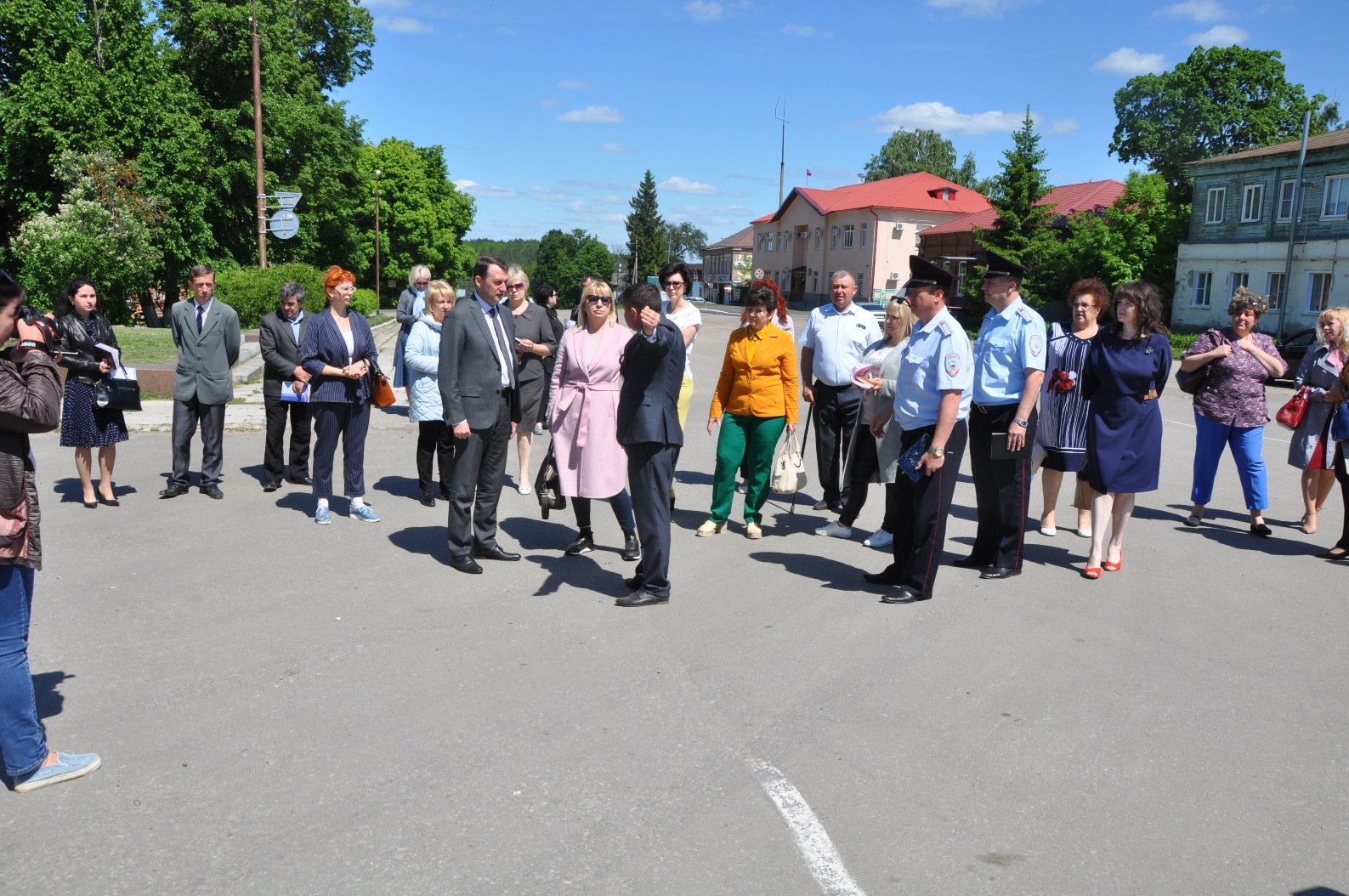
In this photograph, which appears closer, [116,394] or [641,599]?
[641,599]

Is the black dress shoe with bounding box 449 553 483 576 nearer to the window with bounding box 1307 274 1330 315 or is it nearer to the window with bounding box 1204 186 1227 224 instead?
the window with bounding box 1307 274 1330 315

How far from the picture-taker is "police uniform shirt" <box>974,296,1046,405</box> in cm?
655

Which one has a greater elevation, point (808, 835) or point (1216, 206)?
point (1216, 206)

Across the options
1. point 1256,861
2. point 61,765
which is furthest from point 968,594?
point 61,765

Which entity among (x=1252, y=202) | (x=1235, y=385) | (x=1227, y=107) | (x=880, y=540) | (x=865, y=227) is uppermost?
(x=1227, y=107)

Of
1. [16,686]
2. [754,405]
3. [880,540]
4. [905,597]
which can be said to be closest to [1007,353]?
[905,597]

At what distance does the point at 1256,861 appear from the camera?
3516mm

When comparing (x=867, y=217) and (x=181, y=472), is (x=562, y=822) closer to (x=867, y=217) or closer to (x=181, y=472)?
(x=181, y=472)

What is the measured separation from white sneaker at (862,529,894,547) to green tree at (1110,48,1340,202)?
60.6 meters

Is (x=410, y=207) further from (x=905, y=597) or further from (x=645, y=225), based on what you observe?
(x=905, y=597)

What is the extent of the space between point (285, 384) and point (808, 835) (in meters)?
7.39

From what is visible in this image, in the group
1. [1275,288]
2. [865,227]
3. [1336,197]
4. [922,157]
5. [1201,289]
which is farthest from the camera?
[922,157]

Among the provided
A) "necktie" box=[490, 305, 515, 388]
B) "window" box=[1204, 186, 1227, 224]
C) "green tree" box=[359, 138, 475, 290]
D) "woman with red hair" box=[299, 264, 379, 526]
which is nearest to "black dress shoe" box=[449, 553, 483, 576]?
"necktie" box=[490, 305, 515, 388]

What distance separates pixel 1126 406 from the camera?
7.12 meters
